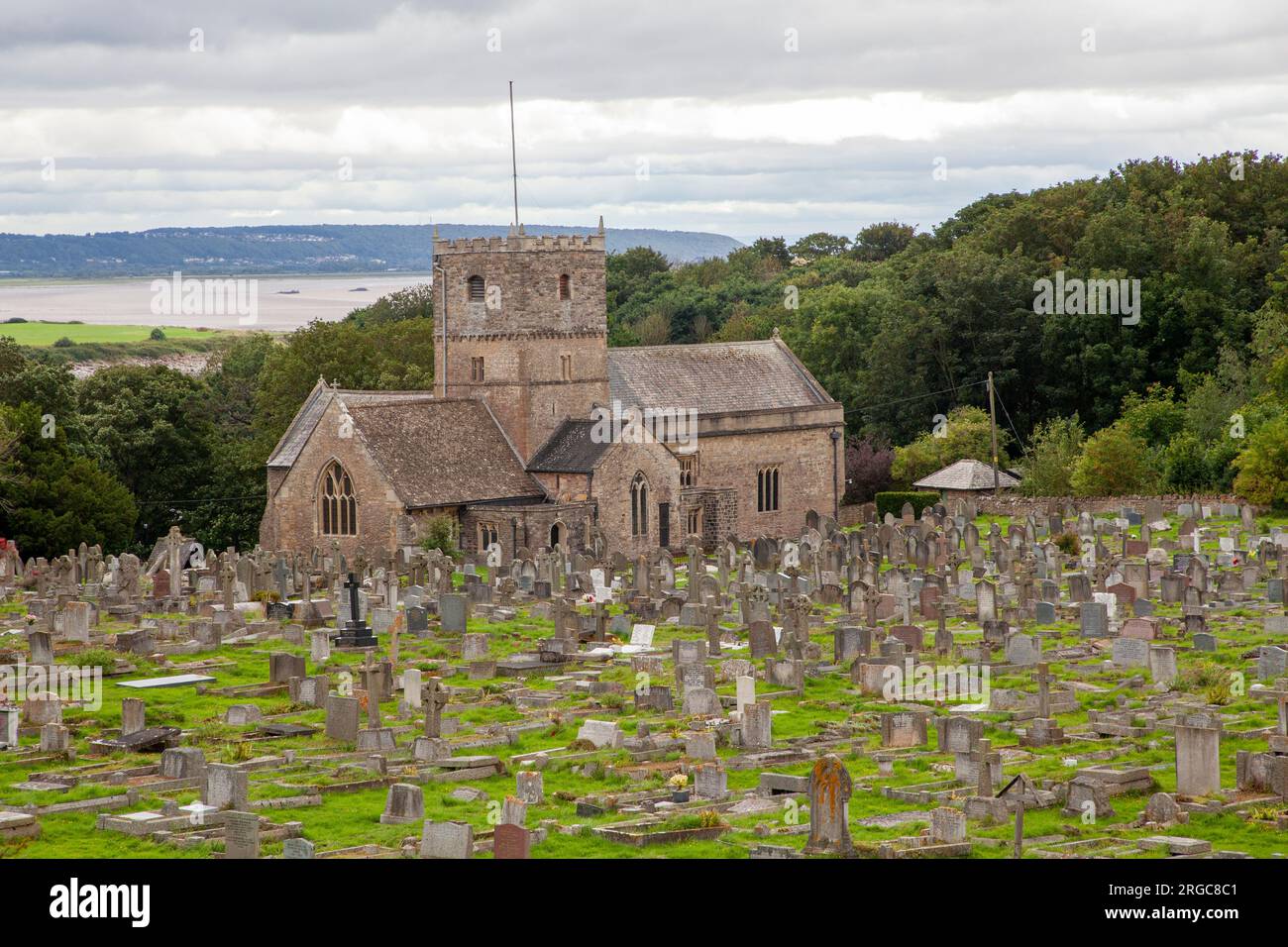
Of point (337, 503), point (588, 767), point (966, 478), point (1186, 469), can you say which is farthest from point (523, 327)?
point (588, 767)

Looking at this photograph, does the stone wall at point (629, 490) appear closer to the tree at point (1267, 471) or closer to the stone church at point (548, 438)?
the stone church at point (548, 438)

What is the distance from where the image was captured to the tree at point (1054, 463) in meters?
59.7

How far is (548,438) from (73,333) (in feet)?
424

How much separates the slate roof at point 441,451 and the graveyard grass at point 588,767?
1856 cm

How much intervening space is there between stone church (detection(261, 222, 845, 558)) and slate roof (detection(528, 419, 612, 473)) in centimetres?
7

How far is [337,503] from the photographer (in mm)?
51219

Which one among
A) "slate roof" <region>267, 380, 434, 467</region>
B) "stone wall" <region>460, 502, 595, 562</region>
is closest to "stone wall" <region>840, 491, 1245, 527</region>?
"stone wall" <region>460, 502, 595, 562</region>

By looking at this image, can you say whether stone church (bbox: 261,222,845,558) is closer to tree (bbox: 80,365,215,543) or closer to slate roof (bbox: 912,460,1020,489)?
slate roof (bbox: 912,460,1020,489)

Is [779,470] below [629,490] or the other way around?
the other way around

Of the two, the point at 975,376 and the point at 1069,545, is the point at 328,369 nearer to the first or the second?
the point at 975,376

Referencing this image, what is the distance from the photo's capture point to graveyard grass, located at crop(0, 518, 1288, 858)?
59.8 ft
